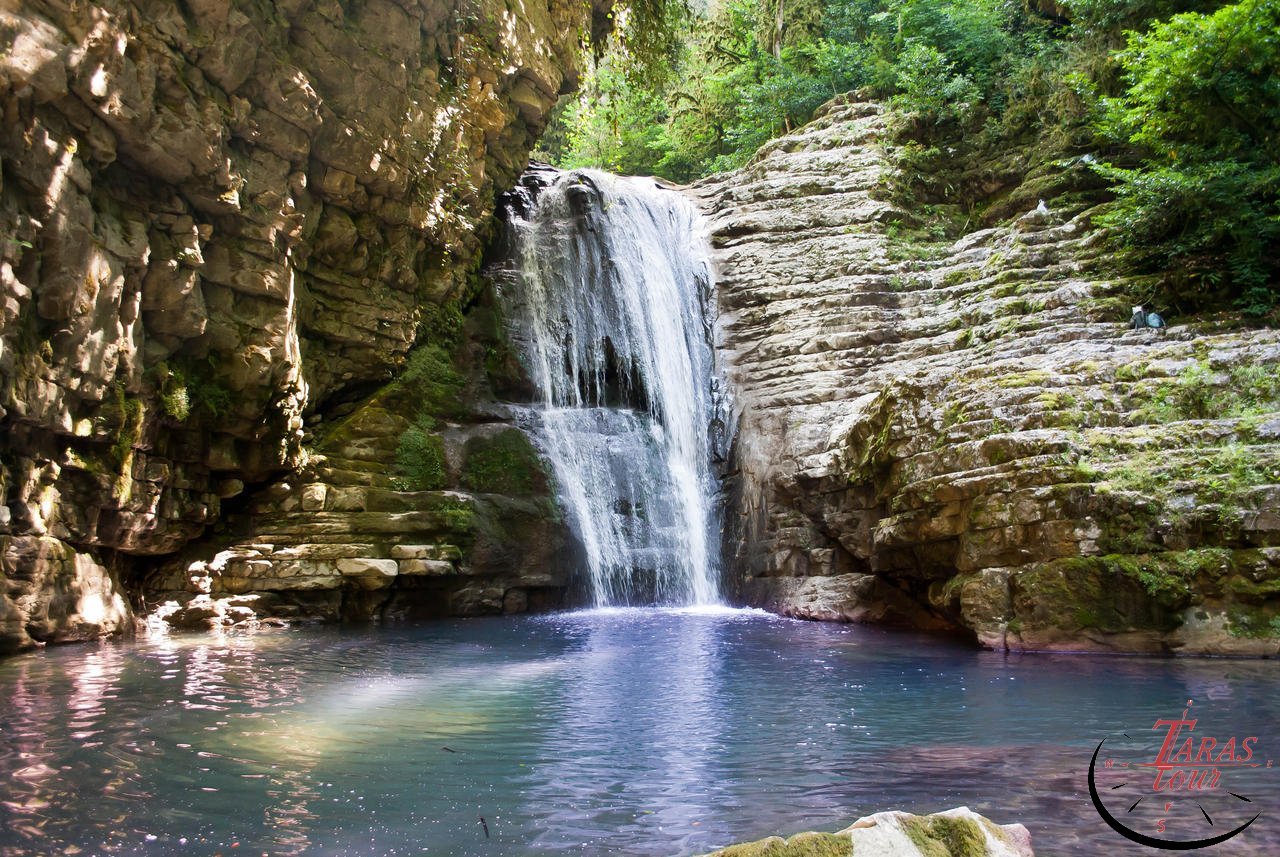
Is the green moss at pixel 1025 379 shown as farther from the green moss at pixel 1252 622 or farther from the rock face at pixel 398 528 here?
the rock face at pixel 398 528

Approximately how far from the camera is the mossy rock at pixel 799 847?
241 centimetres

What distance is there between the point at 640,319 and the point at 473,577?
20.4 feet

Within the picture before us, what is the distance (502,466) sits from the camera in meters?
13.8

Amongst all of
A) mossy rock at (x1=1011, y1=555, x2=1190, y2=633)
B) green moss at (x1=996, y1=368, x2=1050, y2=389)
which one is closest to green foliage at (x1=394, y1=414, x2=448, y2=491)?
green moss at (x1=996, y1=368, x2=1050, y2=389)

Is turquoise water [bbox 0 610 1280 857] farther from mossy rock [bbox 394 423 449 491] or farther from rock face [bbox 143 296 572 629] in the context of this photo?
mossy rock [bbox 394 423 449 491]

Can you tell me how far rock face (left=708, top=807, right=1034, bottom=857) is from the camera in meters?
2.44

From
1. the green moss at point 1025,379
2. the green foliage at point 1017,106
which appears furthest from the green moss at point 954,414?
the green foliage at point 1017,106

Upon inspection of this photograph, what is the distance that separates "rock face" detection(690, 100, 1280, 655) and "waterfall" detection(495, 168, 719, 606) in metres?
0.78

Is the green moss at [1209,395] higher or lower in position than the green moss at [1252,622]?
higher

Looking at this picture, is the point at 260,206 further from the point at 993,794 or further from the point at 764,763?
the point at 993,794

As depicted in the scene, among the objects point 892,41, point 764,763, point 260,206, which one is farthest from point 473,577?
point 892,41

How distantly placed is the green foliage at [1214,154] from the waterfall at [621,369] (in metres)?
7.75

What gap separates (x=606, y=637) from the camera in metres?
10.0

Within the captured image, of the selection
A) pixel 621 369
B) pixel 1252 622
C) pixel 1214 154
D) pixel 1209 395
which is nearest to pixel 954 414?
pixel 1209 395
